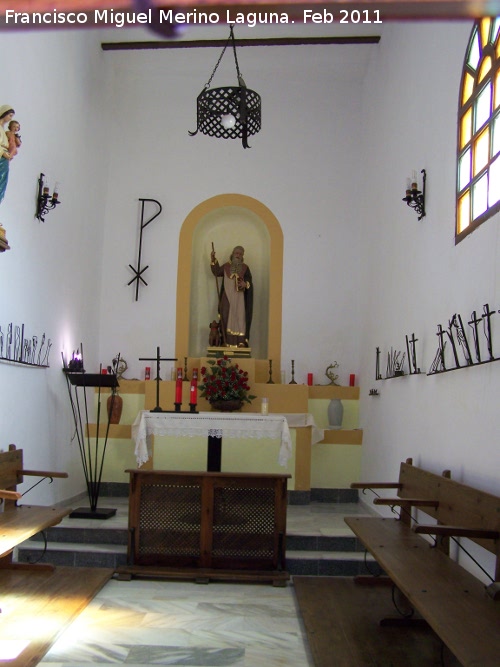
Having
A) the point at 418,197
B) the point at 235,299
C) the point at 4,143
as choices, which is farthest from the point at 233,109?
the point at 235,299

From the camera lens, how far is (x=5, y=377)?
5.75 meters

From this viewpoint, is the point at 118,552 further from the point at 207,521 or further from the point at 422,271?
the point at 422,271

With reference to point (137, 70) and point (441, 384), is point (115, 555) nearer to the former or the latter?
point (441, 384)

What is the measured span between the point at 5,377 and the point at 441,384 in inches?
132

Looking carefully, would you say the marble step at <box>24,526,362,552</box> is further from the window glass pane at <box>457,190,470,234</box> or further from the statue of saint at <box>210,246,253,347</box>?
the statue of saint at <box>210,246,253,347</box>

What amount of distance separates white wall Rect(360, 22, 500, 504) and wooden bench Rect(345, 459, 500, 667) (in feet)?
0.62

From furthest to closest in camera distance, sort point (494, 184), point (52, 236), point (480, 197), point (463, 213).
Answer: point (52, 236) → point (463, 213) → point (480, 197) → point (494, 184)

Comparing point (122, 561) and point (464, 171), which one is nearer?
point (464, 171)

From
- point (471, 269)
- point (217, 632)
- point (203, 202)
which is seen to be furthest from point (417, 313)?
point (203, 202)

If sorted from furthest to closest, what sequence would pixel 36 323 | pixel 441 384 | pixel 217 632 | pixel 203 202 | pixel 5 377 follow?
1. pixel 203 202
2. pixel 36 323
3. pixel 5 377
4. pixel 441 384
5. pixel 217 632

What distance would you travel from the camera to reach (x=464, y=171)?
5023 mm

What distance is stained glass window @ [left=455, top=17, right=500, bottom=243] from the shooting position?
4.44 meters

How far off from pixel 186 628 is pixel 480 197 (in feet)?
10.7

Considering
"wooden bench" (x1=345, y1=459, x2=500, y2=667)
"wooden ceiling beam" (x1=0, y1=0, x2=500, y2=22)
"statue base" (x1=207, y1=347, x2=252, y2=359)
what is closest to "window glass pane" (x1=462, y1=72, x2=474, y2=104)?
"wooden bench" (x1=345, y1=459, x2=500, y2=667)
